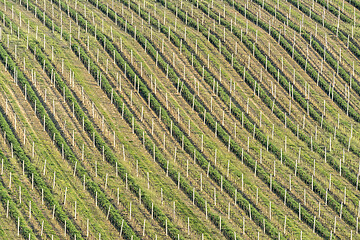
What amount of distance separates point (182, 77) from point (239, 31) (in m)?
6.97

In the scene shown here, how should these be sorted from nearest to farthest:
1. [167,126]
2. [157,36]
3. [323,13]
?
[167,126], [157,36], [323,13]

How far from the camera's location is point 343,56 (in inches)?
1805

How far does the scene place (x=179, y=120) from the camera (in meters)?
39.1

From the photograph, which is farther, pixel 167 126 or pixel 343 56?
pixel 343 56

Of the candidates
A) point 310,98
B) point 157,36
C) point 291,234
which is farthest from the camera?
point 157,36

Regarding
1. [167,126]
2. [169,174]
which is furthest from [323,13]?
[169,174]

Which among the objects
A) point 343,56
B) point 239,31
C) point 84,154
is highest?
point 239,31

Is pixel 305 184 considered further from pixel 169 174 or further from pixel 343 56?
pixel 343 56

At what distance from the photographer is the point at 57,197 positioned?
109ft

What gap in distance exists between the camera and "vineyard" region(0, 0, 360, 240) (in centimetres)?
3344

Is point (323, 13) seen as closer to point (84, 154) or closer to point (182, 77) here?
point (182, 77)

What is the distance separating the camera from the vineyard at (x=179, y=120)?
3344 cm

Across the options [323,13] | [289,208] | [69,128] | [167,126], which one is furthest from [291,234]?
[323,13]

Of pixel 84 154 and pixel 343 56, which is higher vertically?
pixel 343 56
